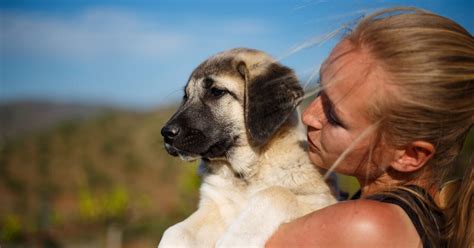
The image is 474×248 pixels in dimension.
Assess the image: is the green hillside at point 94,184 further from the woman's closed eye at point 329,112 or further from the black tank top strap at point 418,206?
the black tank top strap at point 418,206

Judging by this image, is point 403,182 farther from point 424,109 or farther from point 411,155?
point 424,109

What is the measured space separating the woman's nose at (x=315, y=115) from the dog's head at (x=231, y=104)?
23.1 inches

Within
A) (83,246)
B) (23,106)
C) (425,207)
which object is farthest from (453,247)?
(23,106)

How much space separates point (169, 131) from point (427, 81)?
1706 millimetres

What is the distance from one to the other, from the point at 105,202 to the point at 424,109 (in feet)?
31.9

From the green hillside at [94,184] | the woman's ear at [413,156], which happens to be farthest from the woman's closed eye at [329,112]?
the green hillside at [94,184]

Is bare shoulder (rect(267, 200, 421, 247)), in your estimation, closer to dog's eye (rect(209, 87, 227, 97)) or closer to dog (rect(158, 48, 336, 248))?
dog (rect(158, 48, 336, 248))

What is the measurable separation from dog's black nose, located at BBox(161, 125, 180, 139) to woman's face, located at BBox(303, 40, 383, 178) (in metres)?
1.07

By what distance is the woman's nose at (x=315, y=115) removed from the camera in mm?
2570

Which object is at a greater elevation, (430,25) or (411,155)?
(430,25)

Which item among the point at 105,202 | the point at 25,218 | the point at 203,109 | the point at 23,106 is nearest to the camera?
the point at 203,109

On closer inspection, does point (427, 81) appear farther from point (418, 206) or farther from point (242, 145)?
point (242, 145)

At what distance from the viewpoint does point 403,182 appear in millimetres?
2494

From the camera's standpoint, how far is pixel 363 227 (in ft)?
7.00
